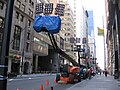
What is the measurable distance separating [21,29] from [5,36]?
5700 cm

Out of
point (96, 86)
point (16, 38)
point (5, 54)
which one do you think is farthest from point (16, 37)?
point (5, 54)

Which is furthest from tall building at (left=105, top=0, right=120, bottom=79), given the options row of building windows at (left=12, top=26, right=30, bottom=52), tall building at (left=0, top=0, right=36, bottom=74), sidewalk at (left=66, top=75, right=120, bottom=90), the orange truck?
row of building windows at (left=12, top=26, right=30, bottom=52)

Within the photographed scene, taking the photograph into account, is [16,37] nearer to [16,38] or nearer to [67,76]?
[16,38]

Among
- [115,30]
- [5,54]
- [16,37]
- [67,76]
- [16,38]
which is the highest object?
[115,30]

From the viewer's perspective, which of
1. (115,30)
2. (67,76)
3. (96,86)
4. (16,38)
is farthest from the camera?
(16,38)

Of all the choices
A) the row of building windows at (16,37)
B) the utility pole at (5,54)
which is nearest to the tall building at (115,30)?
the row of building windows at (16,37)

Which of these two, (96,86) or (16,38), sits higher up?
(16,38)

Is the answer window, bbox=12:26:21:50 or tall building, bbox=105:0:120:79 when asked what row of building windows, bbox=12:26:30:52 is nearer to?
window, bbox=12:26:21:50

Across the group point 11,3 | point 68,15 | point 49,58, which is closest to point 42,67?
point 49,58

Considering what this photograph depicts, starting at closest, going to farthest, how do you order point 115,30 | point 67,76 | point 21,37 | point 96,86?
point 96,86 → point 67,76 → point 115,30 → point 21,37

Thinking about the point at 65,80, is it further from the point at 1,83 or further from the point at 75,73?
the point at 1,83

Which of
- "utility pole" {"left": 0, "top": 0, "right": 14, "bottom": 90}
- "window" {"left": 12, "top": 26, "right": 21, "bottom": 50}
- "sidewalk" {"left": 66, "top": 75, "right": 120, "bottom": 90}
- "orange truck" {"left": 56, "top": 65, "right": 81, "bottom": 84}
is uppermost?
"window" {"left": 12, "top": 26, "right": 21, "bottom": 50}

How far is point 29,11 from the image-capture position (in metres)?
65.2

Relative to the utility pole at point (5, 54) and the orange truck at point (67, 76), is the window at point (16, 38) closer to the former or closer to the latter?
the orange truck at point (67, 76)
